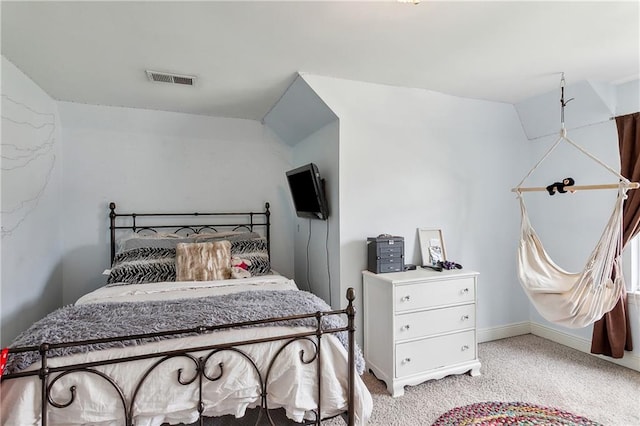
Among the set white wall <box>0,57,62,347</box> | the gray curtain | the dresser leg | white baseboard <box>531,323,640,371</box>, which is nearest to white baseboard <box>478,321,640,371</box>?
white baseboard <box>531,323,640,371</box>

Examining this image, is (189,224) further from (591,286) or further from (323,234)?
(591,286)

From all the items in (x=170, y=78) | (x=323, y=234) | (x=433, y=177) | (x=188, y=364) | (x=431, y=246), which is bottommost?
(x=188, y=364)

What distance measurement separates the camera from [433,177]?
3.04 meters

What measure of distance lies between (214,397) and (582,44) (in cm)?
301

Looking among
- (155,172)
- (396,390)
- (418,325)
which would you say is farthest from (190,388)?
(155,172)

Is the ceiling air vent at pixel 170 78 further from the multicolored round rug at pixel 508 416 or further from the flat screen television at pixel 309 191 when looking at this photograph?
the multicolored round rug at pixel 508 416

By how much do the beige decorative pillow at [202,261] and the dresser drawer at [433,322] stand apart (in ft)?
5.06

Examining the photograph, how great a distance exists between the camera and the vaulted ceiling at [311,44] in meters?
1.71

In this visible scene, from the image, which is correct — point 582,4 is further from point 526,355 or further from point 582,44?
point 526,355

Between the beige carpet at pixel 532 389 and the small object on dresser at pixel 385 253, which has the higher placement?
the small object on dresser at pixel 385 253

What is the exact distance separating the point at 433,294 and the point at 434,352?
446 mm

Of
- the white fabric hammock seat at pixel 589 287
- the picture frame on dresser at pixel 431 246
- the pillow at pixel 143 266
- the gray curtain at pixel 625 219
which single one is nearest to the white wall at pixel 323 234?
the picture frame on dresser at pixel 431 246

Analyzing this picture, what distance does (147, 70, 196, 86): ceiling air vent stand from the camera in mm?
2445

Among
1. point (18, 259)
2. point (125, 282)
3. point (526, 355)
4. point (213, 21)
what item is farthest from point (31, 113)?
point (526, 355)
